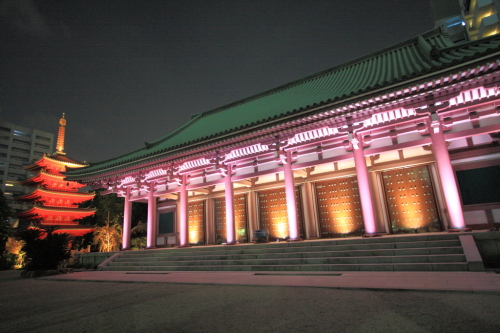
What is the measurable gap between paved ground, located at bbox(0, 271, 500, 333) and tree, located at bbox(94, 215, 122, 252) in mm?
19895

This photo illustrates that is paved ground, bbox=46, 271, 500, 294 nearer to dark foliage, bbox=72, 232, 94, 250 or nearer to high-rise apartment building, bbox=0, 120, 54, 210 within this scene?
dark foliage, bbox=72, 232, 94, 250

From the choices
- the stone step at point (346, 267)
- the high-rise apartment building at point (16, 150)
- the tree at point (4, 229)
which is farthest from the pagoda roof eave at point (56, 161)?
the high-rise apartment building at point (16, 150)

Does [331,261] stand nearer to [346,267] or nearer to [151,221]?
[346,267]

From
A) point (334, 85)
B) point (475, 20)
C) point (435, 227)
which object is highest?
point (475, 20)

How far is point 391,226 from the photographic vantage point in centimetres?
1266

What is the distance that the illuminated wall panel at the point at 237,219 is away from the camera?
1691cm

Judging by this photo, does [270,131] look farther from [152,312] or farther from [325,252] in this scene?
[152,312]

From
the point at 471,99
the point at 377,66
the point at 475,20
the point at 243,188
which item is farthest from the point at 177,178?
the point at 475,20

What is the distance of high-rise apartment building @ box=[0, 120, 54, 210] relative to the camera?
213 ft

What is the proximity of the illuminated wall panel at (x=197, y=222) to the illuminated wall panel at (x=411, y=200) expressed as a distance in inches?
461

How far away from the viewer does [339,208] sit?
46.2ft

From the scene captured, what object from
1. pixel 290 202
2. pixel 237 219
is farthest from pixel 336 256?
pixel 237 219

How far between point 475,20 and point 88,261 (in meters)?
33.6

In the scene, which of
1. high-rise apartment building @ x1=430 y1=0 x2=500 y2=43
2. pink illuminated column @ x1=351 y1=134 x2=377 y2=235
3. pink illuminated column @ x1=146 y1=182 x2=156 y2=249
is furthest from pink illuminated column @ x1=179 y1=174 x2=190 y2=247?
high-rise apartment building @ x1=430 y1=0 x2=500 y2=43
